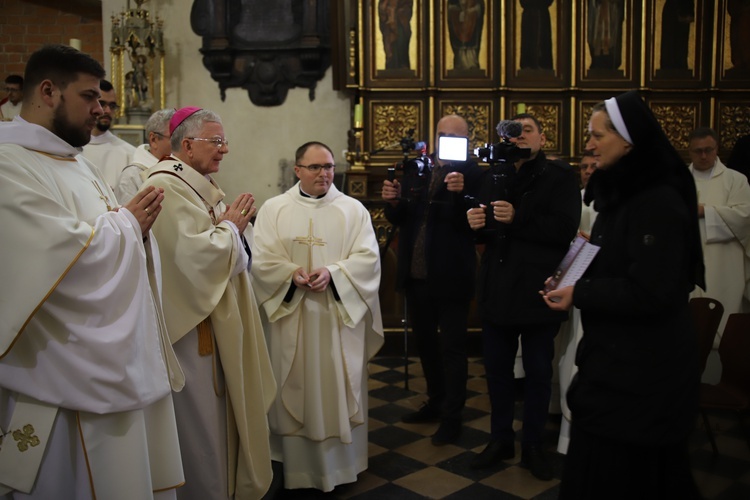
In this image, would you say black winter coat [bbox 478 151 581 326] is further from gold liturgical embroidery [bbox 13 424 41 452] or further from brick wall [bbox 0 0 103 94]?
brick wall [bbox 0 0 103 94]

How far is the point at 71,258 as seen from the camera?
2.21 m

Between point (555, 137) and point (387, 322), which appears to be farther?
point (555, 137)

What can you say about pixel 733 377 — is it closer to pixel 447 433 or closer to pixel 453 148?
pixel 447 433

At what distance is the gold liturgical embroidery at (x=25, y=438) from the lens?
88.4 inches

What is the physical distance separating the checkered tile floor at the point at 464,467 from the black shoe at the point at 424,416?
5cm

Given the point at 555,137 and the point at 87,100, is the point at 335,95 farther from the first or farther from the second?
the point at 87,100

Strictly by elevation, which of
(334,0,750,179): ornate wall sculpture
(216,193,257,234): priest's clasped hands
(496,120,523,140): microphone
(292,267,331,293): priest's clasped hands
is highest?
(334,0,750,179): ornate wall sculpture

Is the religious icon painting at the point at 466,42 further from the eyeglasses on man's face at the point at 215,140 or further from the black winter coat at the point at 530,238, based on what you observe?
the eyeglasses on man's face at the point at 215,140

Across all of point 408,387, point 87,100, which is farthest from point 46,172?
point 408,387

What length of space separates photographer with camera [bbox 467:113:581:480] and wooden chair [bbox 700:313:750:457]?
95cm

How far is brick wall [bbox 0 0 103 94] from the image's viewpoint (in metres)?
9.45

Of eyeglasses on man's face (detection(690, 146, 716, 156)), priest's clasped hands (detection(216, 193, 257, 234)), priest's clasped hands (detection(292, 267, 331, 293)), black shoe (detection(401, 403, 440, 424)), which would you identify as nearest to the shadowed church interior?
eyeglasses on man's face (detection(690, 146, 716, 156))

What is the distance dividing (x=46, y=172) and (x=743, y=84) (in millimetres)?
7796

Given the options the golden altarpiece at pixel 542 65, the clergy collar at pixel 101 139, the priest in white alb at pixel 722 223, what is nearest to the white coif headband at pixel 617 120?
the priest in white alb at pixel 722 223
